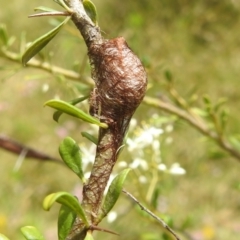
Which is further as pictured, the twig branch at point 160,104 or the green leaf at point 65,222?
the twig branch at point 160,104

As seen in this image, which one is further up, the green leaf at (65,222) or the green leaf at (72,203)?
the green leaf at (72,203)

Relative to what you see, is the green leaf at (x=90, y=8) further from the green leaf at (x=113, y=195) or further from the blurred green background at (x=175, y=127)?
the blurred green background at (x=175, y=127)

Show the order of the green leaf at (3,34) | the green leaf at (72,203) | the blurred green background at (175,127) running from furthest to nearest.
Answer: the blurred green background at (175,127) → the green leaf at (3,34) → the green leaf at (72,203)

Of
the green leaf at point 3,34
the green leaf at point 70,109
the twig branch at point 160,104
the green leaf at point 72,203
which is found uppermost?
the green leaf at point 70,109

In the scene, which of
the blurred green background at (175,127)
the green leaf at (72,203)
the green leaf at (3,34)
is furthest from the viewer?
the blurred green background at (175,127)

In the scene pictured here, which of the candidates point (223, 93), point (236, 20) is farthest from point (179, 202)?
point (236, 20)

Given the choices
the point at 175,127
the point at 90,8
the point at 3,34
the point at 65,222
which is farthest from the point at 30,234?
the point at 175,127

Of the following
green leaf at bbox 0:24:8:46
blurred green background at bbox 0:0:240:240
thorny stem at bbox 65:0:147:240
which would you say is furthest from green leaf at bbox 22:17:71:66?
blurred green background at bbox 0:0:240:240

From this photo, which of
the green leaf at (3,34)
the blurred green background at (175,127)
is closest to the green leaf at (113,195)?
the green leaf at (3,34)
